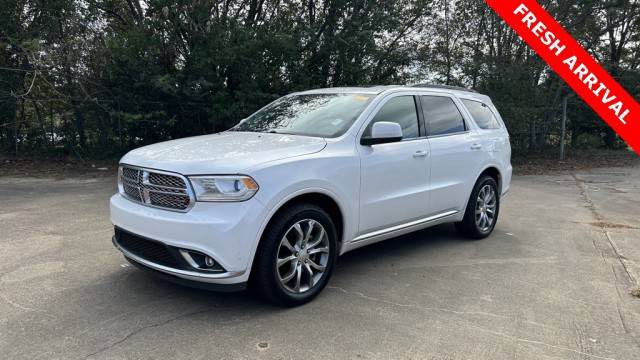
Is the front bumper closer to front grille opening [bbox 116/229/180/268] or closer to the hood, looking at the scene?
front grille opening [bbox 116/229/180/268]

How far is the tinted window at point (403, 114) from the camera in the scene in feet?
14.8

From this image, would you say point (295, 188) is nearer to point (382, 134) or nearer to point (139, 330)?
point (382, 134)

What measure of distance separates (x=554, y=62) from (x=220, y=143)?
39.7 ft

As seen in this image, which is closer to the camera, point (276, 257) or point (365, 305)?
point (276, 257)

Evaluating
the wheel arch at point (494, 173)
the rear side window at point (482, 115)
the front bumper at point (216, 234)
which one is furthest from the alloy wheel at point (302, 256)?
the rear side window at point (482, 115)

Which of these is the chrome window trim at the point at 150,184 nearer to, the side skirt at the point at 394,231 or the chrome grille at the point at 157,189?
the chrome grille at the point at 157,189

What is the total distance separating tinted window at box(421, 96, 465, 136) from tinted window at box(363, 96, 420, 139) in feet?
0.67

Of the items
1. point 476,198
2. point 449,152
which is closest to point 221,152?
point 449,152

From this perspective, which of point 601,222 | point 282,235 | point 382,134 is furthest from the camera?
point 601,222

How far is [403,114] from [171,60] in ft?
23.6

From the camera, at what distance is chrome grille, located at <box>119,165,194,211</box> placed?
335 cm

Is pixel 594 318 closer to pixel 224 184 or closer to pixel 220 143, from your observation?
pixel 224 184

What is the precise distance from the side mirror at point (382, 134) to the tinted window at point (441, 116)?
3.27 feet

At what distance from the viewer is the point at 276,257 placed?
11.4 feet
